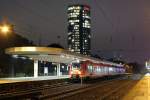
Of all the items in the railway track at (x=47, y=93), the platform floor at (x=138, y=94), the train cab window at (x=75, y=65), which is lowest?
the platform floor at (x=138, y=94)

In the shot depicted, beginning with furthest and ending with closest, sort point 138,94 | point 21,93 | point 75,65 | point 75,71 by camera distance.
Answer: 1. point 75,65
2. point 75,71
3. point 138,94
4. point 21,93

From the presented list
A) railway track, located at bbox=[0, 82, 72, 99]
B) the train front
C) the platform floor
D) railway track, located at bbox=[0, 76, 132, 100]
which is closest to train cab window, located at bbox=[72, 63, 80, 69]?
the train front

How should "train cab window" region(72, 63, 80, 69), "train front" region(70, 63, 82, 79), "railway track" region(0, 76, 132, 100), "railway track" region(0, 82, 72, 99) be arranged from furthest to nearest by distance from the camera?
"train cab window" region(72, 63, 80, 69)
"train front" region(70, 63, 82, 79)
"railway track" region(0, 76, 132, 100)
"railway track" region(0, 82, 72, 99)

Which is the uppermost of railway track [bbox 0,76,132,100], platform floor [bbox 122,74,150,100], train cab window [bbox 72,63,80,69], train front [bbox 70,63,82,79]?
train cab window [bbox 72,63,80,69]

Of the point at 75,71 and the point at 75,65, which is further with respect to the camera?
the point at 75,65

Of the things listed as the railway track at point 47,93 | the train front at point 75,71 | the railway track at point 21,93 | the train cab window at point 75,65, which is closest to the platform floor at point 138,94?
the railway track at point 47,93

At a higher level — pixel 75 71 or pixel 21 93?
pixel 75 71

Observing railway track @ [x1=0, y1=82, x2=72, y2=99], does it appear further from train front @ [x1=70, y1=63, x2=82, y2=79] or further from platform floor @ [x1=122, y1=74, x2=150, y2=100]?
train front @ [x1=70, y1=63, x2=82, y2=79]

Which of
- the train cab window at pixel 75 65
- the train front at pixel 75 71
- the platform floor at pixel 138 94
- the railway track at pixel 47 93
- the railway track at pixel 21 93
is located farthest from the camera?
the train cab window at pixel 75 65

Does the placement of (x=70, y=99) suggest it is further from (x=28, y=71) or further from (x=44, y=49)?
(x=28, y=71)

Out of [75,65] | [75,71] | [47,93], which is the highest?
[75,65]

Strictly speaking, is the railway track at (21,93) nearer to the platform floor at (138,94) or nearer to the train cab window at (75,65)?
the platform floor at (138,94)

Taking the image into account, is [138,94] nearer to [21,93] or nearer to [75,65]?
[21,93]

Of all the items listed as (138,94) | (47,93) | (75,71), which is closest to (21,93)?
(47,93)
